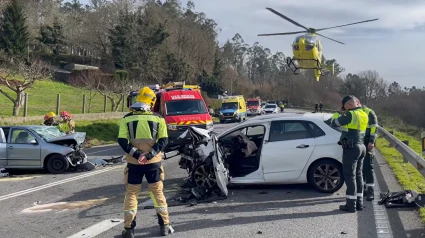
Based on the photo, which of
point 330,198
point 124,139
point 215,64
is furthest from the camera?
point 215,64

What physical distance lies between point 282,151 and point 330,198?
4.09ft

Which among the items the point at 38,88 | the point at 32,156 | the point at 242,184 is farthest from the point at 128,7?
the point at 242,184

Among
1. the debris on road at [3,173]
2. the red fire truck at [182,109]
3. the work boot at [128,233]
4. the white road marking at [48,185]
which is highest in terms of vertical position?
the red fire truck at [182,109]

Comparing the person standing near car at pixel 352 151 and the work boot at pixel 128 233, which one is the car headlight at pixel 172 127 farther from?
the work boot at pixel 128 233

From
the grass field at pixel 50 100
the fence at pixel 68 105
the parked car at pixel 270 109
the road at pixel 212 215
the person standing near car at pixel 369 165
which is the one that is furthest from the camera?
the parked car at pixel 270 109

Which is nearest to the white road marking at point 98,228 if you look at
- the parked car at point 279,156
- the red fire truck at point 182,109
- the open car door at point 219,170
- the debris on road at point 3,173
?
the open car door at point 219,170

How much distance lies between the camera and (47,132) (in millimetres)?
13477

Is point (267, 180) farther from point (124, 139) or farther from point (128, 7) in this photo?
point (128, 7)

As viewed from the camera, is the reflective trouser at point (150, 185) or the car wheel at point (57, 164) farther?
the car wheel at point (57, 164)

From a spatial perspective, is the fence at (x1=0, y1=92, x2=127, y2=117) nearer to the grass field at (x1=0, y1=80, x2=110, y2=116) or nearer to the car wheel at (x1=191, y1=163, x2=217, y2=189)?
the grass field at (x1=0, y1=80, x2=110, y2=116)

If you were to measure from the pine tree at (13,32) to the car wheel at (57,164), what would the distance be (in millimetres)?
36570

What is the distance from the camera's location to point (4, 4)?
51.7 metres

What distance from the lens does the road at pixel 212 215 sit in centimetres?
656

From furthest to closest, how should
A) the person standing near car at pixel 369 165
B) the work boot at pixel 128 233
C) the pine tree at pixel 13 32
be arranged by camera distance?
1. the pine tree at pixel 13 32
2. the person standing near car at pixel 369 165
3. the work boot at pixel 128 233
